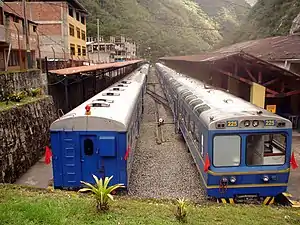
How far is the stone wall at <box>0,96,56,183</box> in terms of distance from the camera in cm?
935

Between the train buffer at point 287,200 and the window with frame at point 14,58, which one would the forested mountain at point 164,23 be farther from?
the train buffer at point 287,200

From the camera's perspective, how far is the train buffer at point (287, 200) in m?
7.31

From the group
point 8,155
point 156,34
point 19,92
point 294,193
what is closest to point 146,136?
point 19,92

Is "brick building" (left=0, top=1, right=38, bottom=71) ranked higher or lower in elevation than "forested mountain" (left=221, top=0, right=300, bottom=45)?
lower

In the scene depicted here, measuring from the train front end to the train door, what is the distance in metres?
2.64

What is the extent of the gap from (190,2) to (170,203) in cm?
13408

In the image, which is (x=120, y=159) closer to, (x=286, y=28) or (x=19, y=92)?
(x=19, y=92)

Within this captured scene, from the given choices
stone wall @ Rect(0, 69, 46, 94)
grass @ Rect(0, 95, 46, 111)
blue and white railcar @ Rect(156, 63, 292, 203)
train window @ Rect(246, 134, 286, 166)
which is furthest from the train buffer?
stone wall @ Rect(0, 69, 46, 94)

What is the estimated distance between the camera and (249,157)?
727 centimetres

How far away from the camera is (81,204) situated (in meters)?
5.54

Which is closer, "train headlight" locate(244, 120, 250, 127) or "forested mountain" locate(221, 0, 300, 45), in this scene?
"train headlight" locate(244, 120, 250, 127)

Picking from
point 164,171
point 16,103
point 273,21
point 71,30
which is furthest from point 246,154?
point 273,21

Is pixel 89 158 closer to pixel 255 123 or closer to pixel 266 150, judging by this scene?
pixel 255 123

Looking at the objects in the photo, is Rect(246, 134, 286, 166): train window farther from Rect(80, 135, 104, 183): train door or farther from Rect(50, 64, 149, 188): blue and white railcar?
Rect(80, 135, 104, 183): train door
